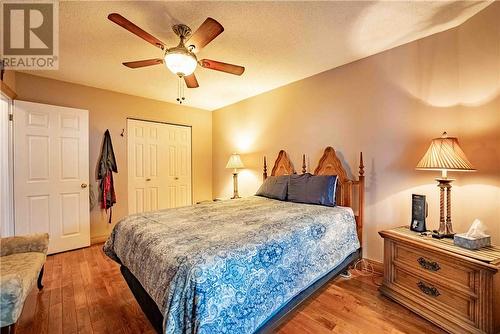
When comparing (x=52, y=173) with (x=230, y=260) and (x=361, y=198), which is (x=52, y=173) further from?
(x=361, y=198)

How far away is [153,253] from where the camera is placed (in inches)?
55.9

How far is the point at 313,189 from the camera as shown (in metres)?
2.67

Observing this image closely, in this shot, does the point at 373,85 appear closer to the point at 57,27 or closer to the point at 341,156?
the point at 341,156

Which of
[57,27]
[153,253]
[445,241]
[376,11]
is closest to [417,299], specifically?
[445,241]

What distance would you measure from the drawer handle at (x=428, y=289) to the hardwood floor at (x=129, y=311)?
0.21 metres

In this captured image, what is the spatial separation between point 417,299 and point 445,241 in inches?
20.7

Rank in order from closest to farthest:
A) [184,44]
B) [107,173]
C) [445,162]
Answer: [445,162] → [184,44] → [107,173]

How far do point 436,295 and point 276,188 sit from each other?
185 centimetres

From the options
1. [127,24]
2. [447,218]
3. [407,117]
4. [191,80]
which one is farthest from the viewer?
[191,80]

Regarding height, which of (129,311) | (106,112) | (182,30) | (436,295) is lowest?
(129,311)

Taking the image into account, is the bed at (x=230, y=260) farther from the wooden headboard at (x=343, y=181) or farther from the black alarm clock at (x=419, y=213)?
the black alarm clock at (x=419, y=213)

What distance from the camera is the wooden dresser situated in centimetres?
→ 148

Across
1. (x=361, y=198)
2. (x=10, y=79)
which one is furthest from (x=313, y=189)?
(x=10, y=79)

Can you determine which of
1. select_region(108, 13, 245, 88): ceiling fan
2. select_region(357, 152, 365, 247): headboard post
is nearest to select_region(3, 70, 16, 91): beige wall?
select_region(108, 13, 245, 88): ceiling fan
